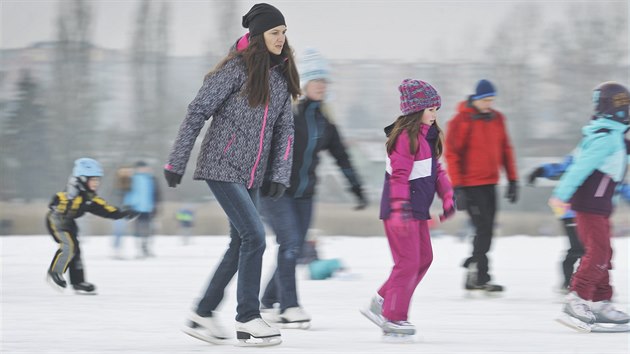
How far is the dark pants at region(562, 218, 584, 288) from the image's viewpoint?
25.7 ft

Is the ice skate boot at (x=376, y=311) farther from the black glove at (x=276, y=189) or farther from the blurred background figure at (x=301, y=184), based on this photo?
the black glove at (x=276, y=189)

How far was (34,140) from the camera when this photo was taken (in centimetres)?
3456

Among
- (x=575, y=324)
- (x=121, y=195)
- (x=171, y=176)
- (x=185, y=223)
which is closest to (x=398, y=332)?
(x=575, y=324)

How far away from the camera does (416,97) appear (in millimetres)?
5477

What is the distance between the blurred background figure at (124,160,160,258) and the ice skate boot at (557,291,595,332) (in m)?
8.44

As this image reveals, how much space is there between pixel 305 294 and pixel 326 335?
2500 millimetres

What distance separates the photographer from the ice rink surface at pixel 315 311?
17.3ft

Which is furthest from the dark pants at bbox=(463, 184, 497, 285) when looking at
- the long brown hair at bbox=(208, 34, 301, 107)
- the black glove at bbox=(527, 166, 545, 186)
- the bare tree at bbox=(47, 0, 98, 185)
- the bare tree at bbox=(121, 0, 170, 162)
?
the bare tree at bbox=(47, 0, 98, 185)

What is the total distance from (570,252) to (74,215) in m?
3.85

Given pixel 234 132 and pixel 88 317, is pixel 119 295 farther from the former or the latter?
pixel 234 132

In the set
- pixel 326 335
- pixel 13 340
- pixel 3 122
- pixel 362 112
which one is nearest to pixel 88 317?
pixel 13 340

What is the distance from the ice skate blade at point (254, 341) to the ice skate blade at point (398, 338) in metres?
0.59

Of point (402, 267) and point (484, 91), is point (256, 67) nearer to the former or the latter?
point (402, 267)

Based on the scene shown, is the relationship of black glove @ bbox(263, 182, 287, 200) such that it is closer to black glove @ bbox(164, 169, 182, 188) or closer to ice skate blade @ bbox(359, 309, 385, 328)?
black glove @ bbox(164, 169, 182, 188)
